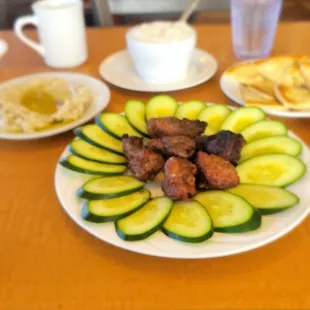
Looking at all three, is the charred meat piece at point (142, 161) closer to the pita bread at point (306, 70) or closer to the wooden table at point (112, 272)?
the wooden table at point (112, 272)

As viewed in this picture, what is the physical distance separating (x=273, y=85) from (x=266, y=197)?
0.45 meters

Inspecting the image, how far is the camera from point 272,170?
704mm

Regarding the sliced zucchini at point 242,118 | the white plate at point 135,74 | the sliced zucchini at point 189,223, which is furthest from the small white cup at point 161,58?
the sliced zucchini at point 189,223

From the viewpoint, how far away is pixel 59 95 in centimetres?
104

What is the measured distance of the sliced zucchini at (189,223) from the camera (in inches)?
23.1

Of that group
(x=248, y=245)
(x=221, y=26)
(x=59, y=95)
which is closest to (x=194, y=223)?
(x=248, y=245)

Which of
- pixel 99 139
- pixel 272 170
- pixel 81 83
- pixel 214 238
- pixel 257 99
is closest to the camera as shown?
pixel 214 238

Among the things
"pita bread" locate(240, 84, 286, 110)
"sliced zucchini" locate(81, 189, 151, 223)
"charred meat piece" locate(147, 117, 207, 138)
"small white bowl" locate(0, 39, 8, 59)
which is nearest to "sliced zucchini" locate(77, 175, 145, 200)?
"sliced zucchini" locate(81, 189, 151, 223)

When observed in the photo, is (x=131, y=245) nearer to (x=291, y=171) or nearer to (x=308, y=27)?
(x=291, y=171)

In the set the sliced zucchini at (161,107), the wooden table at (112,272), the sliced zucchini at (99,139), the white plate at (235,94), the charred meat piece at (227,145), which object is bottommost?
the white plate at (235,94)

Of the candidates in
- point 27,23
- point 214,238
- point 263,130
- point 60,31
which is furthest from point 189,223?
point 27,23

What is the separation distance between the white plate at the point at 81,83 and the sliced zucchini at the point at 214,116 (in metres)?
0.23

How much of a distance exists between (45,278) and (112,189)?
0.51 feet

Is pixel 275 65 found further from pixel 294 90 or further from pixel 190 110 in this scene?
pixel 190 110
